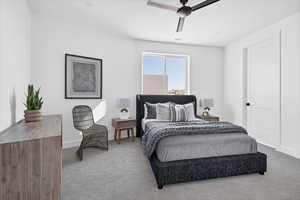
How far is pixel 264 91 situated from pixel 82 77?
4549 millimetres

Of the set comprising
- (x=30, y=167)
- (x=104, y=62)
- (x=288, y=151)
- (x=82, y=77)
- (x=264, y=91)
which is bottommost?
(x=288, y=151)

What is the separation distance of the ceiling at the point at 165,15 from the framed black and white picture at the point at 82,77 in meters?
0.87

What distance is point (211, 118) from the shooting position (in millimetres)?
4500

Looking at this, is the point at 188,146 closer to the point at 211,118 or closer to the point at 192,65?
the point at 211,118

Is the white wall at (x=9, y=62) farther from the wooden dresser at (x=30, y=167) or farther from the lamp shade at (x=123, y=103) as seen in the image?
the lamp shade at (x=123, y=103)

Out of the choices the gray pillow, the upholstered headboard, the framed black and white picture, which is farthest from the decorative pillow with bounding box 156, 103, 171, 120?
the framed black and white picture

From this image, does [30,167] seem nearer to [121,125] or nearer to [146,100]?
[121,125]

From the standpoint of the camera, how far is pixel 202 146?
Result: 87.0 inches

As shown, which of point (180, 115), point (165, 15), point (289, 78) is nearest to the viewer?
point (165, 15)

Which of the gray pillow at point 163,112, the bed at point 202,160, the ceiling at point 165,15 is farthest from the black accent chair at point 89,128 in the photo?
the ceiling at point 165,15

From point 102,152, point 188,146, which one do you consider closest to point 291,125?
point 188,146

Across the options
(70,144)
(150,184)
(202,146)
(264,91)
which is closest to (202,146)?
(202,146)

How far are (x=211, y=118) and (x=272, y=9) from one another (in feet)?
9.29

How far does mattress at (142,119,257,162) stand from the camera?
2121mm
